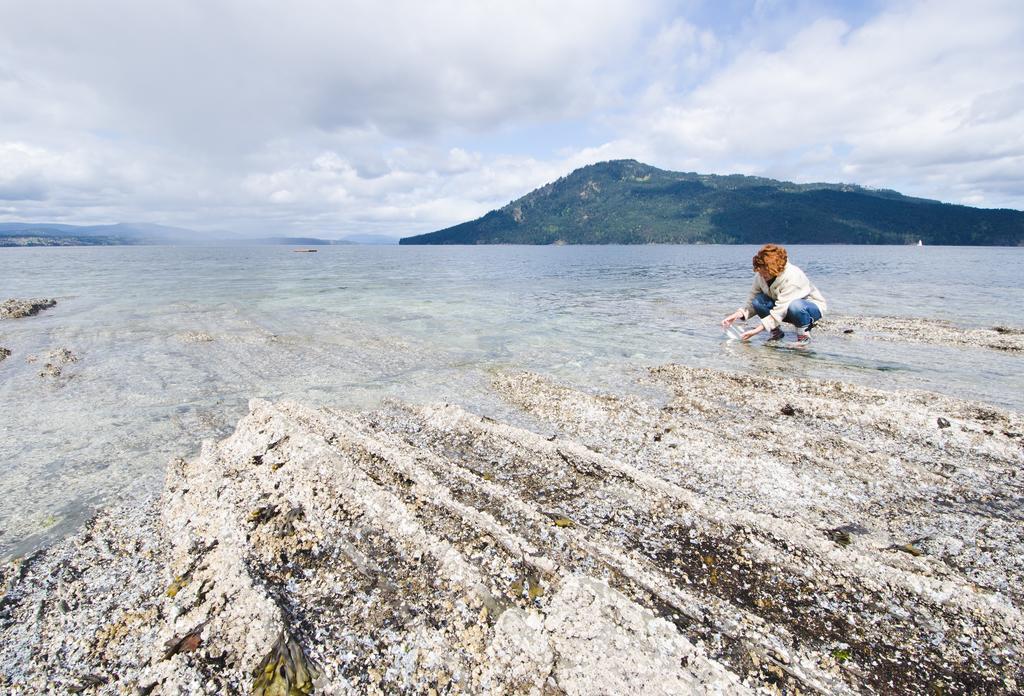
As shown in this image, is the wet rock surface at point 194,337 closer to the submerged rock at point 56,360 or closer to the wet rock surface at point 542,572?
the submerged rock at point 56,360

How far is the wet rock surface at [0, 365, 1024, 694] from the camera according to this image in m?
3.04

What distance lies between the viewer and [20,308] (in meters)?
21.4

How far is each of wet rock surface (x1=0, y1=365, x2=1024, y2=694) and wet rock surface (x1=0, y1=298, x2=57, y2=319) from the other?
2300 centimetres

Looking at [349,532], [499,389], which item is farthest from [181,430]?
[499,389]

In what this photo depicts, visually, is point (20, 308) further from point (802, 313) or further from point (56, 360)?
point (802, 313)

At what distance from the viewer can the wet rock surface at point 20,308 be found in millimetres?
20522

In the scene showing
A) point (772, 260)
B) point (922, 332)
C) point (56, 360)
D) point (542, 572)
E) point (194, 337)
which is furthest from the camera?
point (922, 332)

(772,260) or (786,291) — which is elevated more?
(772,260)

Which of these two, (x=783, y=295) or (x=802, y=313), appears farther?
(x=802, y=313)

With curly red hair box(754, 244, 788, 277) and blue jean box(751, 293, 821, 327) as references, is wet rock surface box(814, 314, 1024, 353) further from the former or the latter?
curly red hair box(754, 244, 788, 277)

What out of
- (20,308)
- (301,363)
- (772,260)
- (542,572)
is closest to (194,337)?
(301,363)

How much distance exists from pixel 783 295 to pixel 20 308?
32.0 metres

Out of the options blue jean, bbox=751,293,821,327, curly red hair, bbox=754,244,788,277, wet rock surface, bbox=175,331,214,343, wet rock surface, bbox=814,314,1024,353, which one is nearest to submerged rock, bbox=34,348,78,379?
wet rock surface, bbox=175,331,214,343

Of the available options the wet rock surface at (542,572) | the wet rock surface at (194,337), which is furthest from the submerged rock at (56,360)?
the wet rock surface at (542,572)
